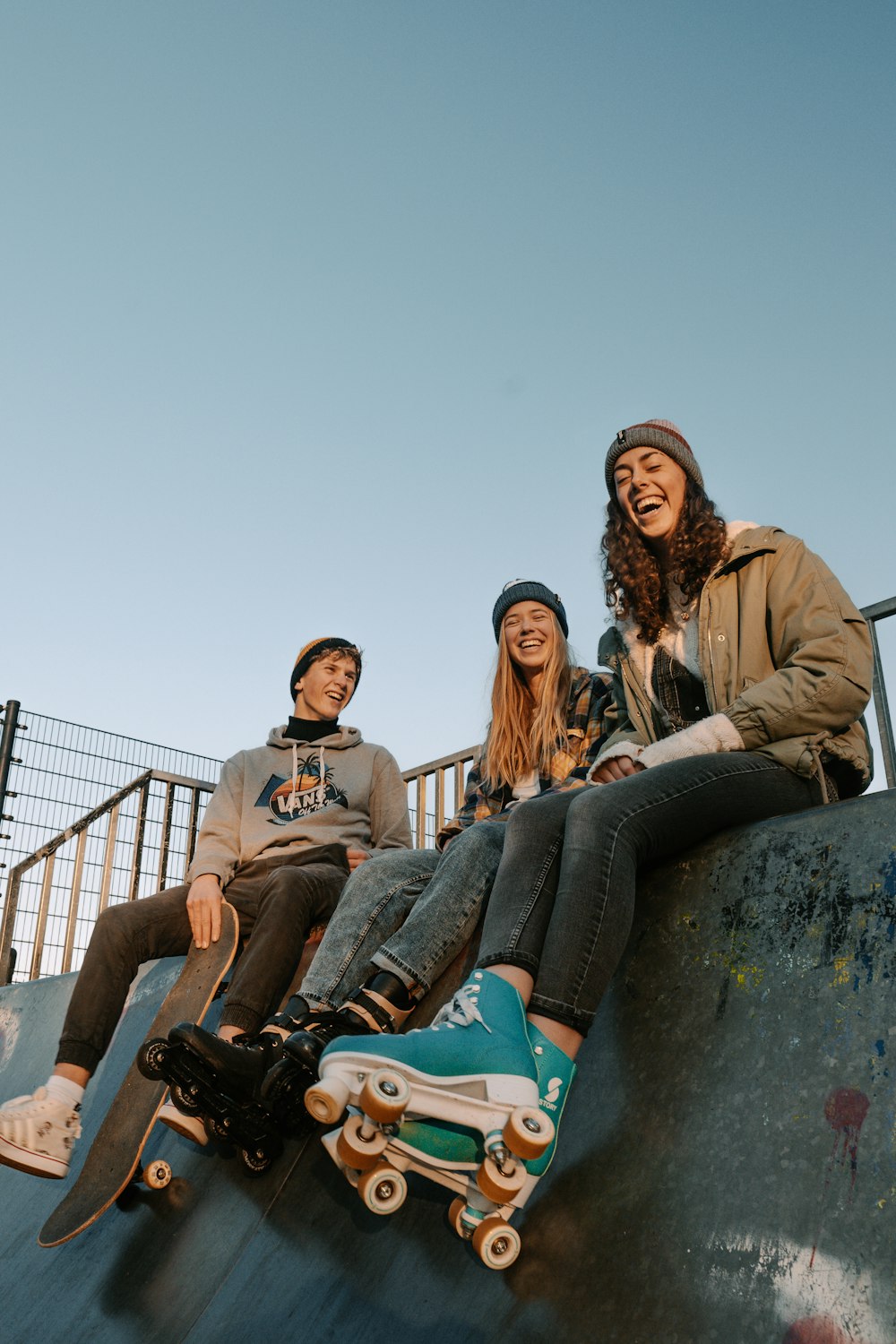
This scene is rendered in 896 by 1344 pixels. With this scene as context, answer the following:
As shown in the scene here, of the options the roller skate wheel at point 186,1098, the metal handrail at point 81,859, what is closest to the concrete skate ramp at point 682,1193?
the roller skate wheel at point 186,1098

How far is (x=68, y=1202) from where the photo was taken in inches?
92.7

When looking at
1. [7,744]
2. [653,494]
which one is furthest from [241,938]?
[7,744]

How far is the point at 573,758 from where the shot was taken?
9.68 ft

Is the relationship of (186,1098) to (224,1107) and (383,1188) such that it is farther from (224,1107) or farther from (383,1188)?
(383,1188)

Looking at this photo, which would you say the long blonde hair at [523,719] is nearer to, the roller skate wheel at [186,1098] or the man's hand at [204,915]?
the man's hand at [204,915]

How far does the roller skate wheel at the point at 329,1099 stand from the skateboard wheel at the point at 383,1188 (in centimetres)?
11

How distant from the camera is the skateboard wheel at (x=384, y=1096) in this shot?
1324 millimetres

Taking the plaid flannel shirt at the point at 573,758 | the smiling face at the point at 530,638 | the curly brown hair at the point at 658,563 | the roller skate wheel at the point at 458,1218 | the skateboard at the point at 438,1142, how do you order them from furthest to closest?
the smiling face at the point at 530,638
the plaid flannel shirt at the point at 573,758
the curly brown hair at the point at 658,563
the roller skate wheel at the point at 458,1218
the skateboard at the point at 438,1142

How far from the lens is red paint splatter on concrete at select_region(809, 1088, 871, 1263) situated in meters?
1.27

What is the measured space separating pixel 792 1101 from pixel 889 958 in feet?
0.76

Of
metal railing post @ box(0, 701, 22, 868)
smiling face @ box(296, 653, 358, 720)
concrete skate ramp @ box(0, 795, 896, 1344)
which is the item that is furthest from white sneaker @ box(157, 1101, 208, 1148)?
metal railing post @ box(0, 701, 22, 868)

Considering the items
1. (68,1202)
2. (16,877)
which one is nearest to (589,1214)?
(68,1202)

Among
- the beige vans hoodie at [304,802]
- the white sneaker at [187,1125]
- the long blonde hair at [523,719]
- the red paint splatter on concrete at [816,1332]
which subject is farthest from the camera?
the beige vans hoodie at [304,802]

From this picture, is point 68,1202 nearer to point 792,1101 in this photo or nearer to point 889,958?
point 792,1101
